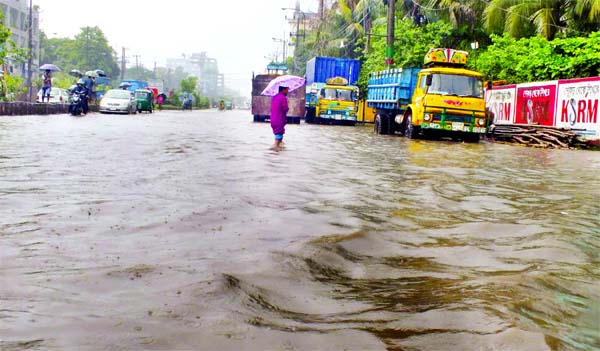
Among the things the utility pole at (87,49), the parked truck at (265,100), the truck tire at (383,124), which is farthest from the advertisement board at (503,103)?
the utility pole at (87,49)

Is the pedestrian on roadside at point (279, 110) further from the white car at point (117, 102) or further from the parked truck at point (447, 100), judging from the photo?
the white car at point (117, 102)

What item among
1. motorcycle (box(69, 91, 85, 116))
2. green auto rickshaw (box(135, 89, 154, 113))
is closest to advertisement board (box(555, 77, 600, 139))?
motorcycle (box(69, 91, 85, 116))

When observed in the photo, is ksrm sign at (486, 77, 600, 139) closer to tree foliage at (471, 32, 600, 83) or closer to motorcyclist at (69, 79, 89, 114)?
tree foliage at (471, 32, 600, 83)

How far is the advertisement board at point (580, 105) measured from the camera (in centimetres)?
1883

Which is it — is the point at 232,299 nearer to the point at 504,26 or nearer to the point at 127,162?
the point at 127,162

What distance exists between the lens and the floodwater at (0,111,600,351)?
304 cm

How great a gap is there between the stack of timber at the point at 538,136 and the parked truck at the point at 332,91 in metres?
11.4

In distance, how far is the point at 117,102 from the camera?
35.0 metres

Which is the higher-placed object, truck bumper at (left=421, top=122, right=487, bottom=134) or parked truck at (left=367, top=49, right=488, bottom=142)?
parked truck at (left=367, top=49, right=488, bottom=142)

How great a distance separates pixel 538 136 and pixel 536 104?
1964 millimetres

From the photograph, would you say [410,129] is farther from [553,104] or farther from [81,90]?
[81,90]

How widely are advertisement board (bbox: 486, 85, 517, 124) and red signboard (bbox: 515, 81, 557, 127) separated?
1.34 feet

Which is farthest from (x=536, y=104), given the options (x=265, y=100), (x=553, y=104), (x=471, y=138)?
(x=265, y=100)

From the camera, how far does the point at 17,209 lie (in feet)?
19.3
